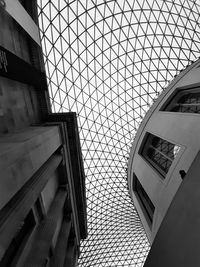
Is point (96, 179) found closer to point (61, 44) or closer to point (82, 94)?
point (82, 94)

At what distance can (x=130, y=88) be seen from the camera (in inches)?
1380

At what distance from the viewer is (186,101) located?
67.6 feet

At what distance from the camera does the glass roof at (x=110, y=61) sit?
81.4ft

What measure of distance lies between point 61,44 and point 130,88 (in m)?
15.8

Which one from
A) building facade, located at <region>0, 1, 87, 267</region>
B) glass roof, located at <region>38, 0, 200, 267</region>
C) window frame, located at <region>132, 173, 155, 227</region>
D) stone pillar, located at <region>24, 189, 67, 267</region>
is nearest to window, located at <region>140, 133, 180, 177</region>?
window frame, located at <region>132, 173, 155, 227</region>

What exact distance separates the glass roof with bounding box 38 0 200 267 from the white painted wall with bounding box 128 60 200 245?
34.1 ft

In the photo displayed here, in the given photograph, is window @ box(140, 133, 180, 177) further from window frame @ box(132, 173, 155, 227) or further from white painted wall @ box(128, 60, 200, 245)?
window frame @ box(132, 173, 155, 227)

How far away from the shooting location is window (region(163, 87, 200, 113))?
18316mm

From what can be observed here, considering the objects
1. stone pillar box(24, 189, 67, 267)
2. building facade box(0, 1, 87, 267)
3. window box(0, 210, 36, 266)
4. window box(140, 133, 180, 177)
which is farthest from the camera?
window box(140, 133, 180, 177)

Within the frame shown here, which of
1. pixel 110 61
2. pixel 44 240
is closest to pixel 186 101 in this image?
pixel 110 61

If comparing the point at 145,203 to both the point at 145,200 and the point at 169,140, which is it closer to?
the point at 145,200

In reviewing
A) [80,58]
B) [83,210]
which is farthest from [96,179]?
[80,58]

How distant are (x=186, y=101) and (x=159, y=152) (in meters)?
6.62

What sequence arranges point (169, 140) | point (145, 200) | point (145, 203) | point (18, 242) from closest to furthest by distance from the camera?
point (18, 242)
point (169, 140)
point (145, 203)
point (145, 200)
